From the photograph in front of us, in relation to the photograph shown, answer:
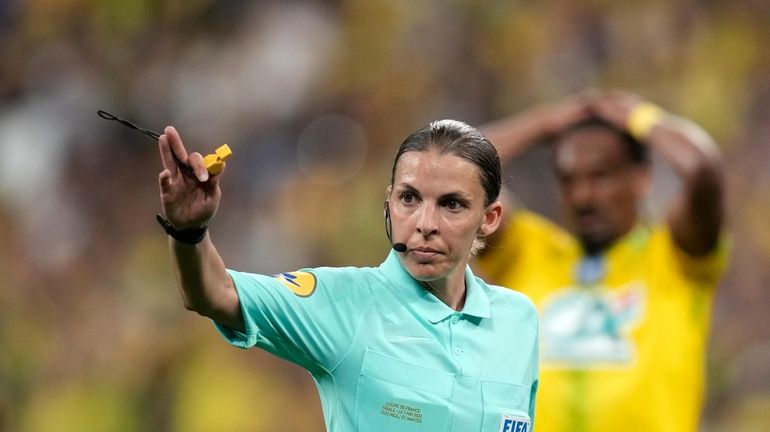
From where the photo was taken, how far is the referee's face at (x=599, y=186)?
178 inches

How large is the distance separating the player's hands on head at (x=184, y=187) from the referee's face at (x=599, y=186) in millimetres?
2576

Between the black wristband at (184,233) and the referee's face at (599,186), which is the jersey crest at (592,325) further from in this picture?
the black wristband at (184,233)

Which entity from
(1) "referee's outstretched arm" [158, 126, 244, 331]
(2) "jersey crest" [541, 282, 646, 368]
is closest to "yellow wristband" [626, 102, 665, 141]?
(2) "jersey crest" [541, 282, 646, 368]

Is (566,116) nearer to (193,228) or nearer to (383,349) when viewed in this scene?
(383,349)

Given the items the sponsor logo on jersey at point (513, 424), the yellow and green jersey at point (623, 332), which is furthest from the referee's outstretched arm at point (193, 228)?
the yellow and green jersey at point (623, 332)

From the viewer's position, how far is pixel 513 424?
2.54 meters

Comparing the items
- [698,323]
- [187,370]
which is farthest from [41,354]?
[698,323]

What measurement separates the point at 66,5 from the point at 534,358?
5.80 metres

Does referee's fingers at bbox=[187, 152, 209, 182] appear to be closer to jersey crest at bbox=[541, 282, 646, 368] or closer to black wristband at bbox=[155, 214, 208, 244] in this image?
black wristband at bbox=[155, 214, 208, 244]

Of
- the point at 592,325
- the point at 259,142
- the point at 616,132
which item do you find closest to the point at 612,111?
the point at 616,132

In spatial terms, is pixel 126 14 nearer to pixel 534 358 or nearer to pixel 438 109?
pixel 438 109

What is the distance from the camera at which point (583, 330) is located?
4461 millimetres

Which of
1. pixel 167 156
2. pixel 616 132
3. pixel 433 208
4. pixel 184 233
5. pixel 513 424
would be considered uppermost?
pixel 616 132

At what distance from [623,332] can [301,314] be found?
7.54ft
